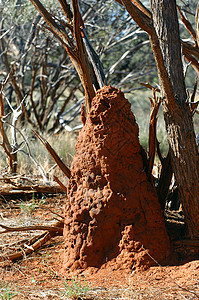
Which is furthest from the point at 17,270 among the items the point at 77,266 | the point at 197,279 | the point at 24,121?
the point at 24,121

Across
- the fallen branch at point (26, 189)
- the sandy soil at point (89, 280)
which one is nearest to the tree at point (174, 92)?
the sandy soil at point (89, 280)

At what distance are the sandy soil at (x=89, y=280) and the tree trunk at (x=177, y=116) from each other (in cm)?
38

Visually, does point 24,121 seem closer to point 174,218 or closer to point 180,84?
point 174,218

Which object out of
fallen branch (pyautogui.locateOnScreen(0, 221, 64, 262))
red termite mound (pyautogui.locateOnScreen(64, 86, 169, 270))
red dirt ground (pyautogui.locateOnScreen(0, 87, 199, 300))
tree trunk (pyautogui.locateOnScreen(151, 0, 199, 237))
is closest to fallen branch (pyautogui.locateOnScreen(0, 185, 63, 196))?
fallen branch (pyautogui.locateOnScreen(0, 221, 64, 262))

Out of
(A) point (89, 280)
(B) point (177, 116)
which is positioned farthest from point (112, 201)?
(B) point (177, 116)

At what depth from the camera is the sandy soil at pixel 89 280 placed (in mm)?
2162

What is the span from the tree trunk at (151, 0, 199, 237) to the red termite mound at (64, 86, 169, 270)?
24 centimetres

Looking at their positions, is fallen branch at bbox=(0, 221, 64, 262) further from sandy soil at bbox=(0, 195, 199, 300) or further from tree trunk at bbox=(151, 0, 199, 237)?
tree trunk at bbox=(151, 0, 199, 237)

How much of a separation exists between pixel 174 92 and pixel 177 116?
0.15 metres

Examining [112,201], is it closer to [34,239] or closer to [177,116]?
[177,116]

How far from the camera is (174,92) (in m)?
2.43

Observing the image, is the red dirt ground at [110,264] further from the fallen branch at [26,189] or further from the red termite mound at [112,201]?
the fallen branch at [26,189]

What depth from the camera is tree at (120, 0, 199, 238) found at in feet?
7.89

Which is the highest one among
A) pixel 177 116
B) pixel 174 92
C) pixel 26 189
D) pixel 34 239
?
pixel 174 92
